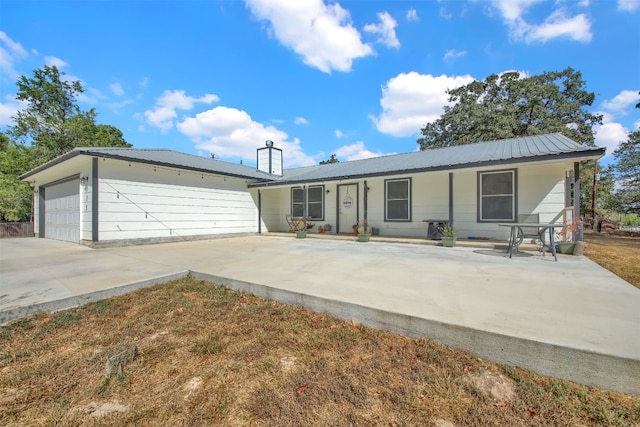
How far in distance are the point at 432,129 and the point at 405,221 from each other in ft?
47.2

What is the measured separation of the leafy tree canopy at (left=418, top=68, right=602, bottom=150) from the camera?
1745cm

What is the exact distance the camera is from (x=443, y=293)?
3.26m

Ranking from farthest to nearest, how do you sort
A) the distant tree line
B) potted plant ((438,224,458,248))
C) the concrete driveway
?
the distant tree line, potted plant ((438,224,458,248)), the concrete driveway

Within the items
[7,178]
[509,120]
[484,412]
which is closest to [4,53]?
[7,178]

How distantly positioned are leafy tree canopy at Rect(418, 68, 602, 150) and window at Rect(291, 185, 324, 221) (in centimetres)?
1237

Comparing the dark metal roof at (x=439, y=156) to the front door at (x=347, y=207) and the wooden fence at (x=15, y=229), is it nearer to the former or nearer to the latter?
the front door at (x=347, y=207)

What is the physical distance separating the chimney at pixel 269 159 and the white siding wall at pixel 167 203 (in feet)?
7.29

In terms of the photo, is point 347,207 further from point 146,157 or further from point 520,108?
point 520,108

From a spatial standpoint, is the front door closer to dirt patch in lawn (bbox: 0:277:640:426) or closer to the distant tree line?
dirt patch in lawn (bbox: 0:277:640:426)

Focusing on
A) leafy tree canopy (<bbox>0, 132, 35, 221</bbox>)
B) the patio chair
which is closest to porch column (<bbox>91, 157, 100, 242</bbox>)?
the patio chair

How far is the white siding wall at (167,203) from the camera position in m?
8.23

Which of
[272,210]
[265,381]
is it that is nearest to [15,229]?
[272,210]

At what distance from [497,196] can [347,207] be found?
5087mm

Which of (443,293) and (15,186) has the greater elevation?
(15,186)
